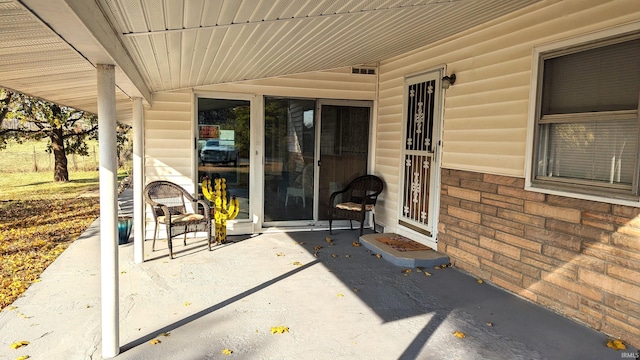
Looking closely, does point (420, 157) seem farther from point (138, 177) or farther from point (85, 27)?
point (85, 27)

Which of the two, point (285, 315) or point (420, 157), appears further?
point (420, 157)

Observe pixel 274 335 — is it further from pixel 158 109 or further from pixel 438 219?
pixel 158 109

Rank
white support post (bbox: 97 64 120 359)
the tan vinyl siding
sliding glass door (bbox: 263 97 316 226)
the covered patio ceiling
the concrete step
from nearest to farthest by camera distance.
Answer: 1. the covered patio ceiling
2. white support post (bbox: 97 64 120 359)
3. the tan vinyl siding
4. the concrete step
5. sliding glass door (bbox: 263 97 316 226)

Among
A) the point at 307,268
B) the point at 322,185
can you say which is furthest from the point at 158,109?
the point at 307,268

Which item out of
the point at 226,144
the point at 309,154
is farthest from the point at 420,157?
the point at 226,144

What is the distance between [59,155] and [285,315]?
1231cm

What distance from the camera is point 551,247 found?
3.42 metres

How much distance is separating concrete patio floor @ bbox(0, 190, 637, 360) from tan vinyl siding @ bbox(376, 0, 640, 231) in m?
1.35

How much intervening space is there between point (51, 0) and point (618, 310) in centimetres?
372

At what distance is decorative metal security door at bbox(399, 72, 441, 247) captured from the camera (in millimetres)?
5039

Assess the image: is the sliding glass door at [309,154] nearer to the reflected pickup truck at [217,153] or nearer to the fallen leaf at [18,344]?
the reflected pickup truck at [217,153]

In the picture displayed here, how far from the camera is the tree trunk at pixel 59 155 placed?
12.3 m

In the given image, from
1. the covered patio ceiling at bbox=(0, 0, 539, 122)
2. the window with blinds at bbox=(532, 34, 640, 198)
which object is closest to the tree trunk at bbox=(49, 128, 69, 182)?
the covered patio ceiling at bbox=(0, 0, 539, 122)

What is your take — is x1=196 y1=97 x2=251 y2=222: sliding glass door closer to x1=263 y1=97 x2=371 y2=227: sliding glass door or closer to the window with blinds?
x1=263 y1=97 x2=371 y2=227: sliding glass door
